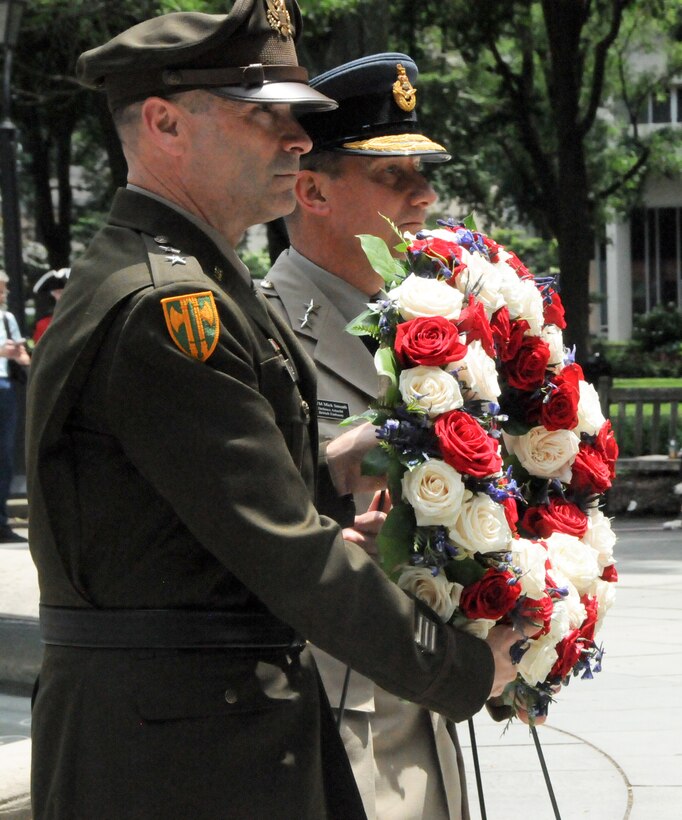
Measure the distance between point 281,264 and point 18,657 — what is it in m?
2.84

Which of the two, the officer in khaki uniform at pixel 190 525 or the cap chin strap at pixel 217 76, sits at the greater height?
the cap chin strap at pixel 217 76

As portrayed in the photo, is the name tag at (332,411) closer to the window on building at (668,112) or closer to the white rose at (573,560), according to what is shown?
the white rose at (573,560)

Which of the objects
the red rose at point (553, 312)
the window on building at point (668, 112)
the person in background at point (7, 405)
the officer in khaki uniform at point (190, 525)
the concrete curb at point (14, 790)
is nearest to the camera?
the officer in khaki uniform at point (190, 525)

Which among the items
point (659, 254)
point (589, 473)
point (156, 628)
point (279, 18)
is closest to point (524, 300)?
point (589, 473)

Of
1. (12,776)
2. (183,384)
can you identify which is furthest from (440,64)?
(183,384)

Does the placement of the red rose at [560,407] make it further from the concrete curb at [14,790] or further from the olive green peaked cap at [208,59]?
the concrete curb at [14,790]

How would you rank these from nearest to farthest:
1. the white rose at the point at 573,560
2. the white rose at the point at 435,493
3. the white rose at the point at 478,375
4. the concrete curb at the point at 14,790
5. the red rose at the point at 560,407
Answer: the white rose at the point at 435,493 < the white rose at the point at 478,375 < the white rose at the point at 573,560 < the red rose at the point at 560,407 < the concrete curb at the point at 14,790

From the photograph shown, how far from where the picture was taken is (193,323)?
187cm

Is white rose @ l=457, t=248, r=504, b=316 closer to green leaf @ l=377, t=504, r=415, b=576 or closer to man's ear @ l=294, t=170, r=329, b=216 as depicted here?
green leaf @ l=377, t=504, r=415, b=576

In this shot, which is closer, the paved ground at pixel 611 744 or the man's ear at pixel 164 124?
the man's ear at pixel 164 124

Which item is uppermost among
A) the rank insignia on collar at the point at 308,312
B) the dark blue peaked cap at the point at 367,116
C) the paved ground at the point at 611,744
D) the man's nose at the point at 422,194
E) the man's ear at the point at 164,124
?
the man's ear at the point at 164,124

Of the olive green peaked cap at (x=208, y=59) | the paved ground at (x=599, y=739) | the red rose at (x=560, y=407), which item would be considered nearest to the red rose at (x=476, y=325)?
the red rose at (x=560, y=407)

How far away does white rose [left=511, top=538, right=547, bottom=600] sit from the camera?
2.25 m

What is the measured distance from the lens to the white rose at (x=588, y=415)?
2.60m
